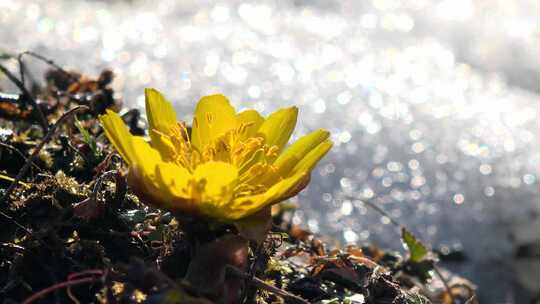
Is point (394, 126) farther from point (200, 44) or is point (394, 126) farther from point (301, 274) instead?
point (301, 274)

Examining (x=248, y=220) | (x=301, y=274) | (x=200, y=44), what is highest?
(x=200, y=44)

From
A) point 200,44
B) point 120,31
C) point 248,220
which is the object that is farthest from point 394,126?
point 248,220

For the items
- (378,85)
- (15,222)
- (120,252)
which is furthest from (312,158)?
(378,85)

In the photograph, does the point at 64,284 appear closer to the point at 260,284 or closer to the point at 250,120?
the point at 260,284

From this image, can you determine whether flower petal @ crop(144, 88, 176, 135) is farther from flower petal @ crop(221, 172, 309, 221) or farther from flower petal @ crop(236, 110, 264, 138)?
flower petal @ crop(221, 172, 309, 221)

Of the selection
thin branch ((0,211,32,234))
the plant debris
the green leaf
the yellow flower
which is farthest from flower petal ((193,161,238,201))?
the green leaf

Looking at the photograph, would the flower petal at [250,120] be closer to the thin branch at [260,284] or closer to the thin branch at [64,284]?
the thin branch at [260,284]

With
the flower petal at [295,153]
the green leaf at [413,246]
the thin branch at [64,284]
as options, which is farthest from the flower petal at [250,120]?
the green leaf at [413,246]
